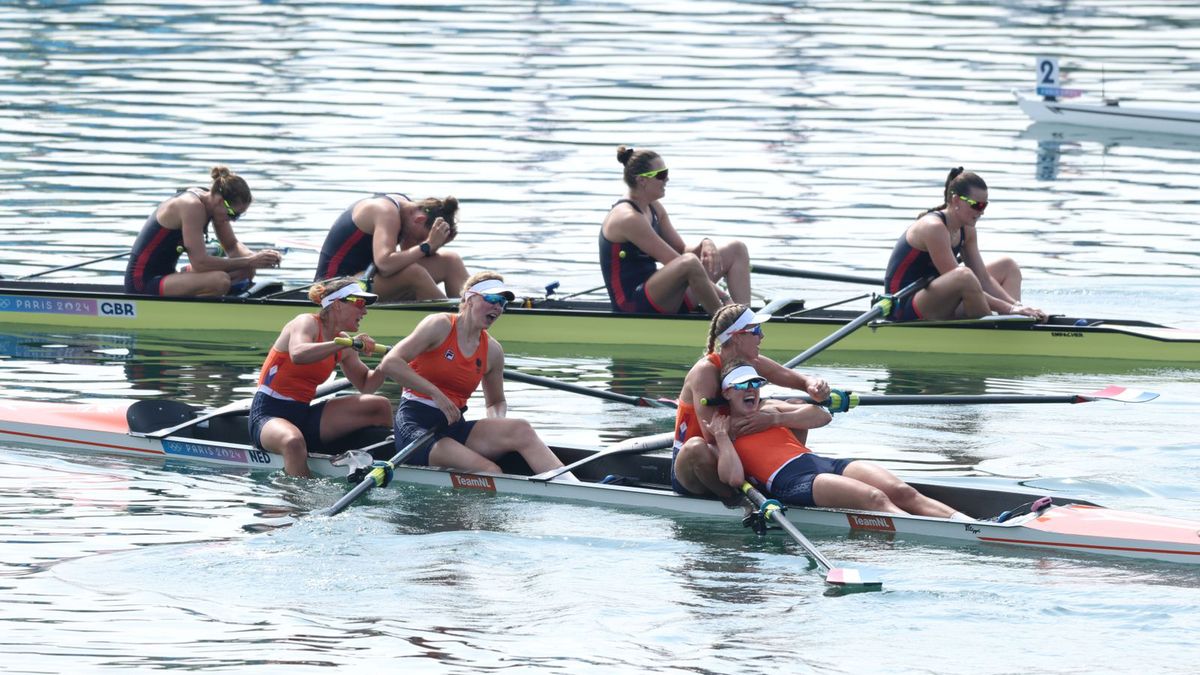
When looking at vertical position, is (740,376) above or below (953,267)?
below

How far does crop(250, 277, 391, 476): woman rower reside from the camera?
1137cm

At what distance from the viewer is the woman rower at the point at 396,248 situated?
15148mm

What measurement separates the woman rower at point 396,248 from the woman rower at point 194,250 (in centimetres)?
66

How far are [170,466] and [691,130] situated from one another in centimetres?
1784

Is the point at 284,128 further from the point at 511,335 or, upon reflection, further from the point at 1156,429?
the point at 1156,429

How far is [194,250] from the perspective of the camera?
15.6 meters

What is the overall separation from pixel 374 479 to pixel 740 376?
7.47 ft

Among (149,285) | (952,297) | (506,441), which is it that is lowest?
(506,441)

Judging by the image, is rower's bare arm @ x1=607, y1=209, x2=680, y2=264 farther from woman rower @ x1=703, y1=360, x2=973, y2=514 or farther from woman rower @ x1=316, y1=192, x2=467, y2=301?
woman rower @ x1=703, y1=360, x2=973, y2=514

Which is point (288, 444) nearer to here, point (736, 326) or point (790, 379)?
point (736, 326)

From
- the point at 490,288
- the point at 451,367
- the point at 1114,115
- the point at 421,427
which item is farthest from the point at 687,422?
the point at 1114,115

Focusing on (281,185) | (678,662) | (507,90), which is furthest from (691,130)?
(678,662)

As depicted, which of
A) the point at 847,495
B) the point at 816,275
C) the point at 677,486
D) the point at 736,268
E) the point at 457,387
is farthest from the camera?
the point at 816,275

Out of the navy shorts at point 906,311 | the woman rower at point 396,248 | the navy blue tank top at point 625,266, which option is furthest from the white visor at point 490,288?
the navy shorts at point 906,311
